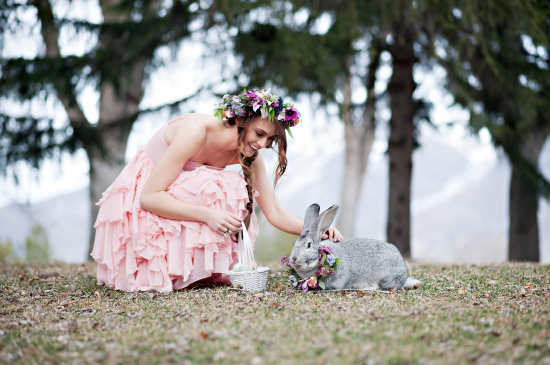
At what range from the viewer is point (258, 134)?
414 centimetres

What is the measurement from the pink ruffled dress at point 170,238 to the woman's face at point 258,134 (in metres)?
0.33

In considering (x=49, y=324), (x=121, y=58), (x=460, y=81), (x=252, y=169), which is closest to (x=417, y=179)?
(x=460, y=81)

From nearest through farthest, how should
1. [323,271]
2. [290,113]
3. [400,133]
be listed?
1. [323,271]
2. [290,113]
3. [400,133]

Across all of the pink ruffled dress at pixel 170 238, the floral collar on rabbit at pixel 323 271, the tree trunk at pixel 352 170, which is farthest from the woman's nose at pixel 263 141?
the tree trunk at pixel 352 170

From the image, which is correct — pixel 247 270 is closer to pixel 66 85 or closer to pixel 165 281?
pixel 165 281

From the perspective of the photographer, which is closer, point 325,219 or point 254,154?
point 325,219

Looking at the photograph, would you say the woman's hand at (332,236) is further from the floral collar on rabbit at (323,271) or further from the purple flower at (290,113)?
the purple flower at (290,113)

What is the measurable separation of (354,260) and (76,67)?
23.9ft

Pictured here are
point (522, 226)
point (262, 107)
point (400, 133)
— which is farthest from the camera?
point (522, 226)

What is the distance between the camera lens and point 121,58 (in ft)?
30.8

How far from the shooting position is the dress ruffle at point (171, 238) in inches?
162

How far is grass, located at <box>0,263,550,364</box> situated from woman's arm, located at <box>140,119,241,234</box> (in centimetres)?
57

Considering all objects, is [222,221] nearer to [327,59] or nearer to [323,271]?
[323,271]

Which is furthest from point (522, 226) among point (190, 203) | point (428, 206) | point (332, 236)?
point (428, 206)
